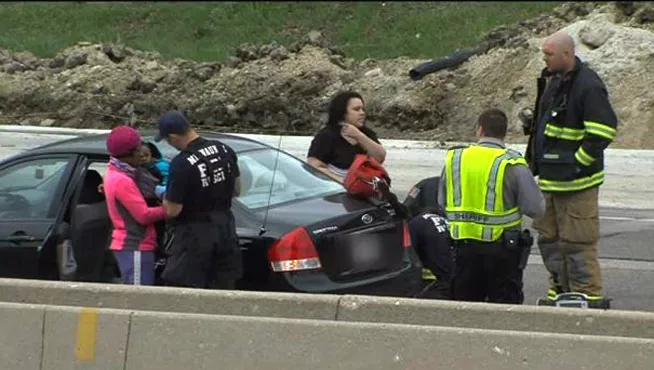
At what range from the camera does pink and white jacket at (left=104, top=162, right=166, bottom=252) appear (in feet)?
25.0

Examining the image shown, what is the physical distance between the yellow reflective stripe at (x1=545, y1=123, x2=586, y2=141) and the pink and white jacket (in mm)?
2501

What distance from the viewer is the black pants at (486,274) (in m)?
7.87

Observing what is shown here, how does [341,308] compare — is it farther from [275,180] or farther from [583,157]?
[583,157]

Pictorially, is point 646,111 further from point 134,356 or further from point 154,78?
point 134,356

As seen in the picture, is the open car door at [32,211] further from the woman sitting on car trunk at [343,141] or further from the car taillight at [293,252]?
the woman sitting on car trunk at [343,141]

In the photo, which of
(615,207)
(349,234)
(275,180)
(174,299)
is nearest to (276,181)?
(275,180)

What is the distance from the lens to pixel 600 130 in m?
8.20

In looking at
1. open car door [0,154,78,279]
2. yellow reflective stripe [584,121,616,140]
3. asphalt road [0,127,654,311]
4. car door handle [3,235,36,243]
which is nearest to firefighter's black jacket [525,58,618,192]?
yellow reflective stripe [584,121,616,140]

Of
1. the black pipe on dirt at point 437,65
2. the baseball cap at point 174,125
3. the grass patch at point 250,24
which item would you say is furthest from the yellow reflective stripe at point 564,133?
the grass patch at point 250,24

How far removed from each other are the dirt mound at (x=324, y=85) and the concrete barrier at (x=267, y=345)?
43.5 feet

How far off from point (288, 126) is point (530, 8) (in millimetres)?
14569

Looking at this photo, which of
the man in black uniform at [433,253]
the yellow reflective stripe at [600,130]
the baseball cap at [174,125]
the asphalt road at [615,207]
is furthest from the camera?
the asphalt road at [615,207]

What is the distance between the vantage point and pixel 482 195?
782 cm

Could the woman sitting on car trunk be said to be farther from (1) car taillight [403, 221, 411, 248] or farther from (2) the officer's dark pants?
(2) the officer's dark pants
